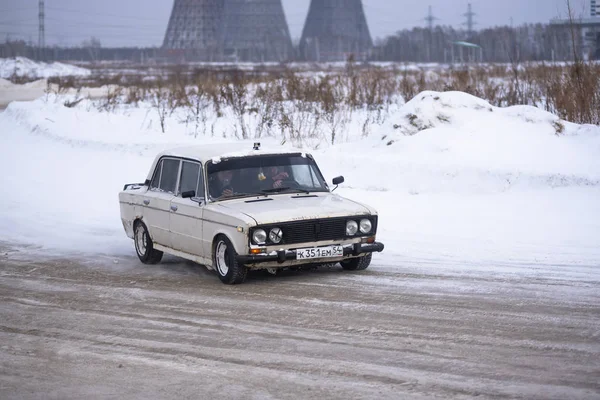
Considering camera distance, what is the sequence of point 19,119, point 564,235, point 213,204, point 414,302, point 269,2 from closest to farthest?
point 414,302 < point 213,204 < point 564,235 < point 19,119 < point 269,2

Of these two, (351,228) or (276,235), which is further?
(351,228)

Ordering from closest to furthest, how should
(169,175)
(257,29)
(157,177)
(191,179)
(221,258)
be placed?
1. (221,258)
2. (191,179)
3. (169,175)
4. (157,177)
5. (257,29)

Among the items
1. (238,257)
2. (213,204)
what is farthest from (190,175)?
(238,257)

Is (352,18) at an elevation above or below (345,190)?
above

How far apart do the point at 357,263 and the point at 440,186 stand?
746 centimetres

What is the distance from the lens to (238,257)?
34.1 ft

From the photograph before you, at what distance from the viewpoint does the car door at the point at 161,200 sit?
1203 cm

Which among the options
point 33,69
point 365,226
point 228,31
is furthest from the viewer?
point 228,31

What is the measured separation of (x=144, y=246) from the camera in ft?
41.4

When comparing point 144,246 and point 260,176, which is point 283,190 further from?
point 144,246

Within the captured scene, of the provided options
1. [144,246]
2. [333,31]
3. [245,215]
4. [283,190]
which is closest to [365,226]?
[283,190]

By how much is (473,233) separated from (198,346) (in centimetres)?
749

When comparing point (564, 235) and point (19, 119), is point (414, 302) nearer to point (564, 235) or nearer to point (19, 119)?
point (564, 235)

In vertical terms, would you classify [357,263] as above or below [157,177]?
below
